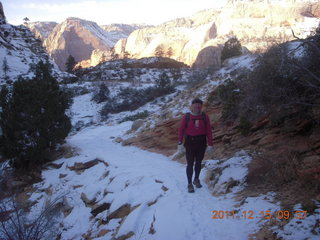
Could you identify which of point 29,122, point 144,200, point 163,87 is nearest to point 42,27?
point 163,87

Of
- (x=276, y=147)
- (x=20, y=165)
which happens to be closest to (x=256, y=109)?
(x=276, y=147)

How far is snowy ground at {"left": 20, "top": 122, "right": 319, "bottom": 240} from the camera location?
3.39 meters

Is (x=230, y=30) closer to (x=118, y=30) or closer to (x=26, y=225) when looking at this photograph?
(x=26, y=225)

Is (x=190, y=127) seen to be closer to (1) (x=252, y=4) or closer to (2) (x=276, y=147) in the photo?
(2) (x=276, y=147)

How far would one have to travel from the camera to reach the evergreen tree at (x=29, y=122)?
973 cm

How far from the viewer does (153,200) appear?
4652mm

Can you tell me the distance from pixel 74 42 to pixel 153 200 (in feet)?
358

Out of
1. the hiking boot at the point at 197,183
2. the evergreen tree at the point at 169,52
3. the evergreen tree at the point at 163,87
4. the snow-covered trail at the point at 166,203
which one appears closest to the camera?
the snow-covered trail at the point at 166,203

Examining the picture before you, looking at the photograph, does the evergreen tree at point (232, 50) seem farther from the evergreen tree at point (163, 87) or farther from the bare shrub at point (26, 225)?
the bare shrub at point (26, 225)

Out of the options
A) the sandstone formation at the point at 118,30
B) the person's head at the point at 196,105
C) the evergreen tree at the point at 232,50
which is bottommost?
the person's head at the point at 196,105

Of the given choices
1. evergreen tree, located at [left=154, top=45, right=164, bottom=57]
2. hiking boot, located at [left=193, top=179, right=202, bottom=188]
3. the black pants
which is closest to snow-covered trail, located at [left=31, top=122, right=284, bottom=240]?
hiking boot, located at [left=193, top=179, right=202, bottom=188]

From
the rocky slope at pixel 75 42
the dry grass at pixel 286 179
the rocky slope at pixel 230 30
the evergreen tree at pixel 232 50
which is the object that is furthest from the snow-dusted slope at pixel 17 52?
the rocky slope at pixel 75 42
